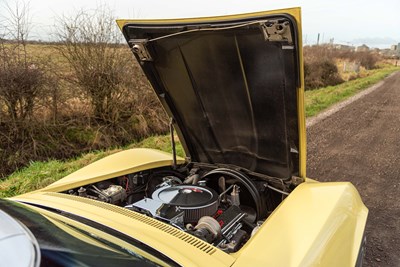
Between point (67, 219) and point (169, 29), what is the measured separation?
136 centimetres

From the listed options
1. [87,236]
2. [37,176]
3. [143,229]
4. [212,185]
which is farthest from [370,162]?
[87,236]

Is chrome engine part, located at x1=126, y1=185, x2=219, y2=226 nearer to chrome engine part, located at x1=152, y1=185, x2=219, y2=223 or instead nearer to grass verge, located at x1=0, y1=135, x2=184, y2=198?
chrome engine part, located at x1=152, y1=185, x2=219, y2=223

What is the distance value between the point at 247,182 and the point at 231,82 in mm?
720

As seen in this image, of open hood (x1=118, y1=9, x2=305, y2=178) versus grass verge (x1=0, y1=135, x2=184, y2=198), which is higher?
open hood (x1=118, y1=9, x2=305, y2=178)

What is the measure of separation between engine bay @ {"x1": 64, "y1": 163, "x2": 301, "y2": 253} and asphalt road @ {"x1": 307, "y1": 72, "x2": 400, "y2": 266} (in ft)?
3.95

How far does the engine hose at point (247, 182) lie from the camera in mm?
2490

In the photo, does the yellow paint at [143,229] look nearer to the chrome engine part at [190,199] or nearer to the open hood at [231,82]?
the chrome engine part at [190,199]

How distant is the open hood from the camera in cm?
213

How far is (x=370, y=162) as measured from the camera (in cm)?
562

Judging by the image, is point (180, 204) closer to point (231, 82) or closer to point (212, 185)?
point (212, 185)

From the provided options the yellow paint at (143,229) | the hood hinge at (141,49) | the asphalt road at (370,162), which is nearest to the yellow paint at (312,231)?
the yellow paint at (143,229)

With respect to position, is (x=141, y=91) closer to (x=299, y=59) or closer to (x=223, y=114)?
(x=223, y=114)

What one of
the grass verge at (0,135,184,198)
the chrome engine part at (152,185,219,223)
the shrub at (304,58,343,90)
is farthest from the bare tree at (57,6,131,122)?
the shrub at (304,58,343,90)

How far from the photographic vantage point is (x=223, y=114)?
9.25 ft
